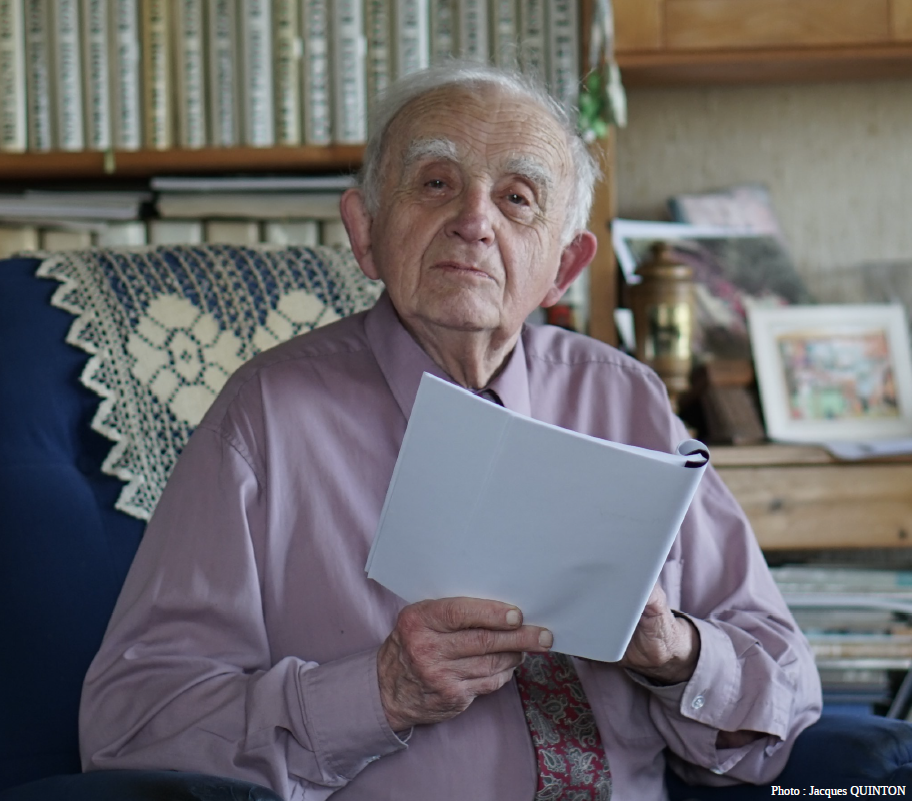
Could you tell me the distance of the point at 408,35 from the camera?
1755 millimetres

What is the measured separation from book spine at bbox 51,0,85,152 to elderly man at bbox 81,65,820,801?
78cm

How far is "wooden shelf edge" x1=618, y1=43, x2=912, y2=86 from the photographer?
5.72ft

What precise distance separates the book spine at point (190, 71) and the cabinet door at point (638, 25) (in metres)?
0.69

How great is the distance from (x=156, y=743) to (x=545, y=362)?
0.59 metres

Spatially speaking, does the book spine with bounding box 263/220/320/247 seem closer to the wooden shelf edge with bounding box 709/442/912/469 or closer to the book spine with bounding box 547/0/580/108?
the book spine with bounding box 547/0/580/108

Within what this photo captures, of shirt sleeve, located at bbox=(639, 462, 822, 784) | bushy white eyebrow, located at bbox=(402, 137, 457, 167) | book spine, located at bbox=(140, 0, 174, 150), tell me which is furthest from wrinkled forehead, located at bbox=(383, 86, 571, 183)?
book spine, located at bbox=(140, 0, 174, 150)

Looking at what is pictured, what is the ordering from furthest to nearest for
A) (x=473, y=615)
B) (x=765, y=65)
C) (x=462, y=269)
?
1. (x=765, y=65)
2. (x=462, y=269)
3. (x=473, y=615)

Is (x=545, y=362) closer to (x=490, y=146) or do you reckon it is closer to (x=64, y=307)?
(x=490, y=146)

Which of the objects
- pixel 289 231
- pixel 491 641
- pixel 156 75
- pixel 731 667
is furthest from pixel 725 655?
pixel 156 75

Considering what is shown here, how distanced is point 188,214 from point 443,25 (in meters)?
0.54

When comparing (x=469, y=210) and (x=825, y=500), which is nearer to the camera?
(x=469, y=210)

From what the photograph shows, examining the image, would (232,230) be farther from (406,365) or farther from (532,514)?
(532,514)

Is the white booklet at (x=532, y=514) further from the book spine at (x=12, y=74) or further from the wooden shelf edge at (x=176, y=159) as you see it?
the book spine at (x=12, y=74)

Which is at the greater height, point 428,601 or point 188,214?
point 188,214
